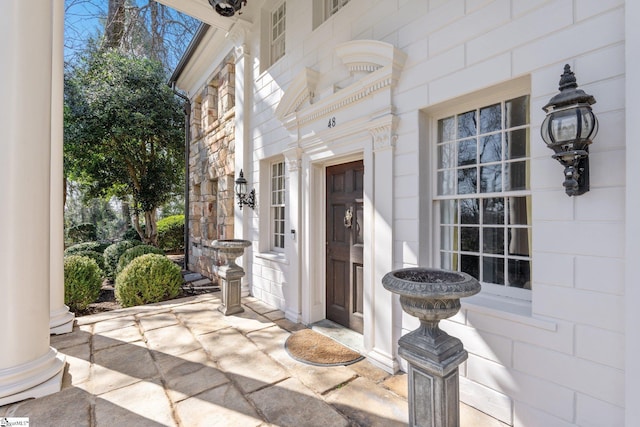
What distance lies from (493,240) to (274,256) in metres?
2.99

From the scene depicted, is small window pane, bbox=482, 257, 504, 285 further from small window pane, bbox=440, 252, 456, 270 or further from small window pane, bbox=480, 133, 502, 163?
small window pane, bbox=480, 133, 502, 163

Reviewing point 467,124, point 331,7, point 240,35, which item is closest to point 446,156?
point 467,124

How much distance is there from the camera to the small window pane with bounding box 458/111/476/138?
2.34 meters

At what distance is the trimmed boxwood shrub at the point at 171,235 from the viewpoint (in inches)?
485

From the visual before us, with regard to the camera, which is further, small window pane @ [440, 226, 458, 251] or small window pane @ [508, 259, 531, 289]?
small window pane @ [440, 226, 458, 251]

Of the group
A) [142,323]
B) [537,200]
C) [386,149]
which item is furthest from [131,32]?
[537,200]

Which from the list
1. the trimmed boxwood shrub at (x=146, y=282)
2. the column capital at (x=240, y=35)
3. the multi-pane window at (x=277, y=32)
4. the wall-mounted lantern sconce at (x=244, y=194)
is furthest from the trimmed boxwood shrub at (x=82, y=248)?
the multi-pane window at (x=277, y=32)

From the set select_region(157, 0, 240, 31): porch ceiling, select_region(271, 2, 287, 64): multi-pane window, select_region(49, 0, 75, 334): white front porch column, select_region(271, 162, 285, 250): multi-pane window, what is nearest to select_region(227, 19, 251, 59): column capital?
select_region(157, 0, 240, 31): porch ceiling

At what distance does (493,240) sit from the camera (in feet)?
7.32

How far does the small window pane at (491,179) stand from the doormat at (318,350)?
6.30 feet

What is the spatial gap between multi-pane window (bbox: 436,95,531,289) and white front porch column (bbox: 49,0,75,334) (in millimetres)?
4114

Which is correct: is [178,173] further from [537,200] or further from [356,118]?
[537,200]

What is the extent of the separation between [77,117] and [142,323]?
6.77 meters

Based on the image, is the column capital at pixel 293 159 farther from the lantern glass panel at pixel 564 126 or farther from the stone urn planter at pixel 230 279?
the lantern glass panel at pixel 564 126
